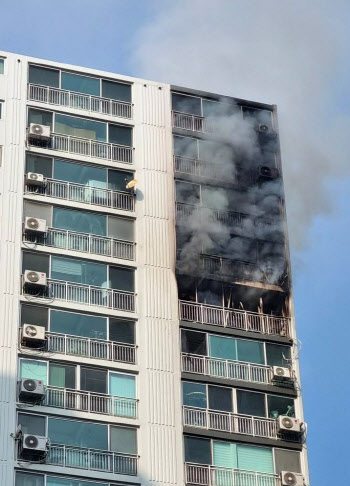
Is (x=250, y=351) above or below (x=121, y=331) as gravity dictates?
below

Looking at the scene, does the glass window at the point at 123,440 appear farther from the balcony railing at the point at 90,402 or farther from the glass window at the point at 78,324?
the glass window at the point at 78,324

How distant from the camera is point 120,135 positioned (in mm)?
70312

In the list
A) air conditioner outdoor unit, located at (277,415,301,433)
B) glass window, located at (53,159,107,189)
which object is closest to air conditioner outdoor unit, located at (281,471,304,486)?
air conditioner outdoor unit, located at (277,415,301,433)

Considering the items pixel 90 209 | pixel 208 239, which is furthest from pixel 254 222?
pixel 90 209

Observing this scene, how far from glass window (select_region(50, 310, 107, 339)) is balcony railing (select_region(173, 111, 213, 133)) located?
37.7ft

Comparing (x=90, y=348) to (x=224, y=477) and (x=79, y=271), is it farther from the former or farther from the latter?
(x=224, y=477)

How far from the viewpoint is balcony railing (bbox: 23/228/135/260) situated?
65.9 metres

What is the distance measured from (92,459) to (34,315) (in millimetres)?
6617

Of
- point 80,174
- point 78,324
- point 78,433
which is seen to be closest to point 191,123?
point 80,174

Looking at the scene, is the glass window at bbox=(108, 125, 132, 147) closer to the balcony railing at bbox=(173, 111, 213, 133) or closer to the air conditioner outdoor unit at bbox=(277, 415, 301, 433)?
the balcony railing at bbox=(173, 111, 213, 133)

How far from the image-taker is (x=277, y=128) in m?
→ 73.1

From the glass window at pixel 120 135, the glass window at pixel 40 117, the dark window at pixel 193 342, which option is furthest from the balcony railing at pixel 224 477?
the glass window at pixel 40 117

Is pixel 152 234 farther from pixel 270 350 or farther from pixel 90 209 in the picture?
pixel 270 350

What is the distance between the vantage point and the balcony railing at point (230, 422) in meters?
63.2
